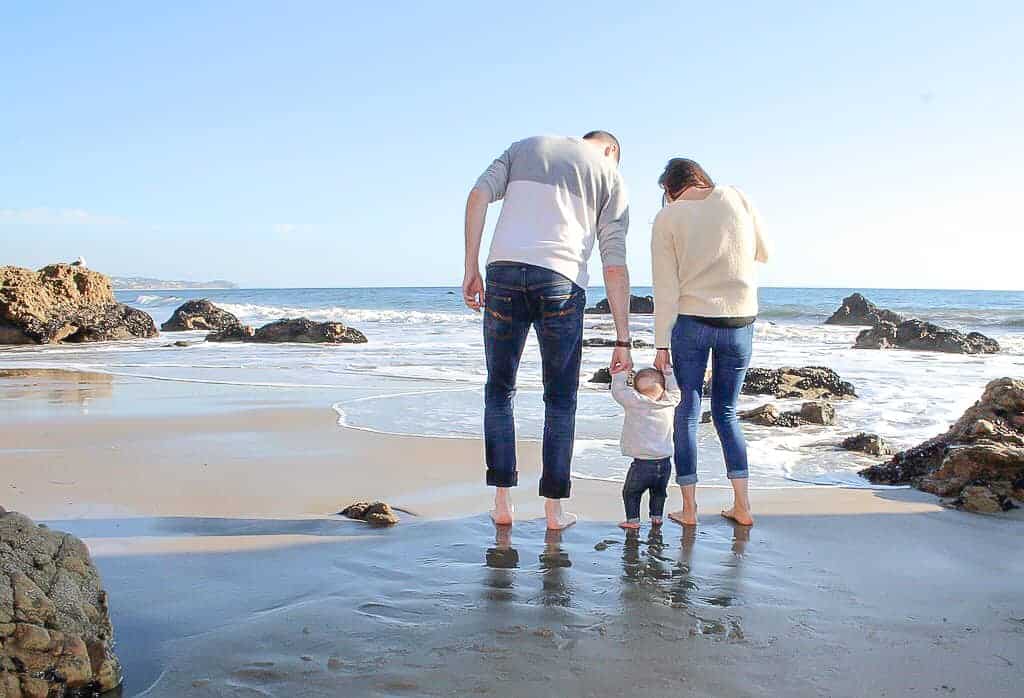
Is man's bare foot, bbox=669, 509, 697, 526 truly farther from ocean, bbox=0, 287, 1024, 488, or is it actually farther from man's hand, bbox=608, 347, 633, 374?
ocean, bbox=0, 287, 1024, 488

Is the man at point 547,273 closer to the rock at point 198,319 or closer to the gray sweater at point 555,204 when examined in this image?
the gray sweater at point 555,204

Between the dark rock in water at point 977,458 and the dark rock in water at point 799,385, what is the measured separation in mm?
3252

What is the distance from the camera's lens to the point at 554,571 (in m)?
3.24

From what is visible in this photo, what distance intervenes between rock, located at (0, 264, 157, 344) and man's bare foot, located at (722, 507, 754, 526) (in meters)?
16.6

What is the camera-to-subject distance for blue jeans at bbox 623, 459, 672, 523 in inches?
158

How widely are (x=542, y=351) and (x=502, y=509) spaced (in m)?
0.73

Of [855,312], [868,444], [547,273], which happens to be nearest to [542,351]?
[547,273]

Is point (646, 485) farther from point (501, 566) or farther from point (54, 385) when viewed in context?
point (54, 385)

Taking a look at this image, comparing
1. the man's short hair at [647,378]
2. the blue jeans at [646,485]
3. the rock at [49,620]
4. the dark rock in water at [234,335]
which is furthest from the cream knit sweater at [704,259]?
the dark rock in water at [234,335]

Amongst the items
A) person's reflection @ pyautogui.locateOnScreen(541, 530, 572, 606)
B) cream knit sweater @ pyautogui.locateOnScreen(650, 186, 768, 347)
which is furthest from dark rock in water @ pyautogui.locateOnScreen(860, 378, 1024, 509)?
person's reflection @ pyautogui.locateOnScreen(541, 530, 572, 606)

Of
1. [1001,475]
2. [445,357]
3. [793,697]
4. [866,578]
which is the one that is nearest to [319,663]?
[793,697]

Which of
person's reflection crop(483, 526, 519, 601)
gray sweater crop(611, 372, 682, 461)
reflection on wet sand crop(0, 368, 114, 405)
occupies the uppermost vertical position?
gray sweater crop(611, 372, 682, 461)

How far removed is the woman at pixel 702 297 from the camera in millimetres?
4016

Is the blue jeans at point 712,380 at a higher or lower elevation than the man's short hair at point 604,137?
lower
